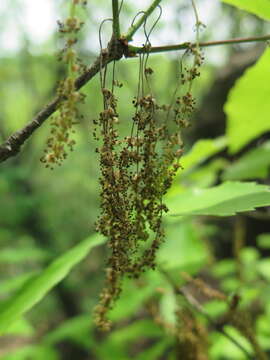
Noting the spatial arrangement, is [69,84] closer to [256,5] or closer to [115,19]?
[115,19]

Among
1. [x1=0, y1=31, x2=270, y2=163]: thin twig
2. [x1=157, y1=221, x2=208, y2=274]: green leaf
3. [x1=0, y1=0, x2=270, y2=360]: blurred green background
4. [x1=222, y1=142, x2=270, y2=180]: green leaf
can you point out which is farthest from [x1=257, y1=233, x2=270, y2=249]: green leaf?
[x1=0, y1=31, x2=270, y2=163]: thin twig

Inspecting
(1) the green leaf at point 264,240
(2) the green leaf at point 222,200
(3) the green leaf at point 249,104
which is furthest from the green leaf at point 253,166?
(1) the green leaf at point 264,240

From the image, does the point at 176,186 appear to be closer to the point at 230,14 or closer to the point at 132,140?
the point at 132,140

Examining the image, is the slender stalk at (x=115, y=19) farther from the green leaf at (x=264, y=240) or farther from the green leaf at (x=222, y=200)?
the green leaf at (x=264, y=240)

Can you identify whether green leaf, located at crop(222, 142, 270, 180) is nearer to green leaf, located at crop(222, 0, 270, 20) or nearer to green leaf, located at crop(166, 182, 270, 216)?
green leaf, located at crop(166, 182, 270, 216)

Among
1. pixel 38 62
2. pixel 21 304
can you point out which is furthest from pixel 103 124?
pixel 38 62

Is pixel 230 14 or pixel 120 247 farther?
pixel 230 14
